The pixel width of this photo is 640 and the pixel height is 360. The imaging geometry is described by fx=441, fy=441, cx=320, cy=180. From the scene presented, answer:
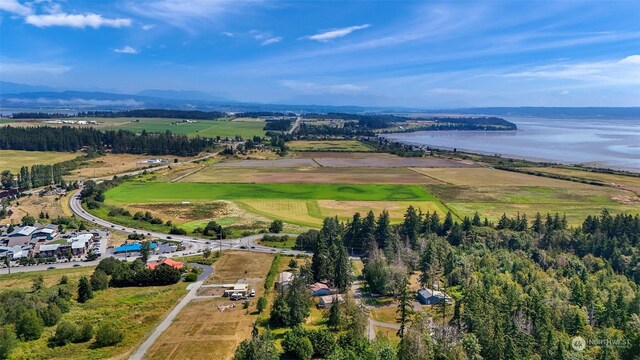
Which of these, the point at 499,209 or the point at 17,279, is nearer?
the point at 17,279

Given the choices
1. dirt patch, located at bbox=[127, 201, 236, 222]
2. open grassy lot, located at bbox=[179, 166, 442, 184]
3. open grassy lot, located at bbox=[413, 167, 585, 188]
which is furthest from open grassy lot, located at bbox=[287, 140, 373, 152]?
dirt patch, located at bbox=[127, 201, 236, 222]

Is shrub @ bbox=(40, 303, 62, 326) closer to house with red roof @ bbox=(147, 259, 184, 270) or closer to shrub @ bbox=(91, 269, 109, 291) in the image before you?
shrub @ bbox=(91, 269, 109, 291)

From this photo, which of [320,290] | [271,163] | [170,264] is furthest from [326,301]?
[271,163]

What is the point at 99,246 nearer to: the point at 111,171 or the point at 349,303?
the point at 349,303

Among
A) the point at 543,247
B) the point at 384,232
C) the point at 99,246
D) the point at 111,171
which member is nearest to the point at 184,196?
the point at 99,246

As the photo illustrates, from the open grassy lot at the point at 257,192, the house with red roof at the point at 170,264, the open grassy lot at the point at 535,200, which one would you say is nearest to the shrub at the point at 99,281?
the house with red roof at the point at 170,264

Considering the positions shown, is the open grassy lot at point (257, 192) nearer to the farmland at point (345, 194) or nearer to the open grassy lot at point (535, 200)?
the farmland at point (345, 194)
